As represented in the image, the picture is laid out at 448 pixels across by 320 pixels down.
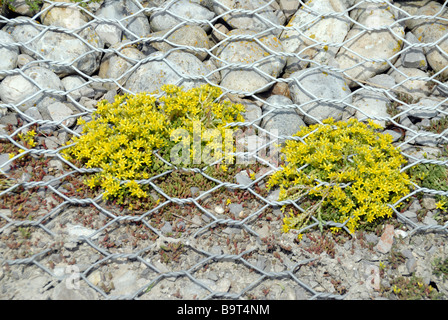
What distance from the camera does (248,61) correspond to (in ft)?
11.4

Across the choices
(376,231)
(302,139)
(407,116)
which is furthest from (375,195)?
(407,116)

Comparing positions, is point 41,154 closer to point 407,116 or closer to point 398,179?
point 398,179

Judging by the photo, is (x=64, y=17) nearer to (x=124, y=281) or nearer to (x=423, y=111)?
(x=124, y=281)

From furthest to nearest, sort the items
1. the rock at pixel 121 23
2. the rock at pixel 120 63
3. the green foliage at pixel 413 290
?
1. the rock at pixel 121 23
2. the rock at pixel 120 63
3. the green foliage at pixel 413 290

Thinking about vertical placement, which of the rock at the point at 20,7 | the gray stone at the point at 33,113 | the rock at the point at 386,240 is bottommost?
the rock at the point at 386,240

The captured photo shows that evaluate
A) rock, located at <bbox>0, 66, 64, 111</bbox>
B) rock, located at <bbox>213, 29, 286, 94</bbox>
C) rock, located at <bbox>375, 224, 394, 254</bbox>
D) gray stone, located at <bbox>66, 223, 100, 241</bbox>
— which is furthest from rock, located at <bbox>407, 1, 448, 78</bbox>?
rock, located at <bbox>0, 66, 64, 111</bbox>

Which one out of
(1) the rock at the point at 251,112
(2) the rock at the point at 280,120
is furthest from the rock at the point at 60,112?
(2) the rock at the point at 280,120

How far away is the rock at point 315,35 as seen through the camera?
368 cm

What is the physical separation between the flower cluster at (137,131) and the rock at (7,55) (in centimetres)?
93

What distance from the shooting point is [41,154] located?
3.00 m

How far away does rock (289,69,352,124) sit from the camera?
3.35 meters

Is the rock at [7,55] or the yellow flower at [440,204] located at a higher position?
the rock at [7,55]

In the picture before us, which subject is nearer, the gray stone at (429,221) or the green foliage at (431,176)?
the gray stone at (429,221)

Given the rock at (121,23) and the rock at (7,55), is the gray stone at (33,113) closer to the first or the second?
the rock at (7,55)
